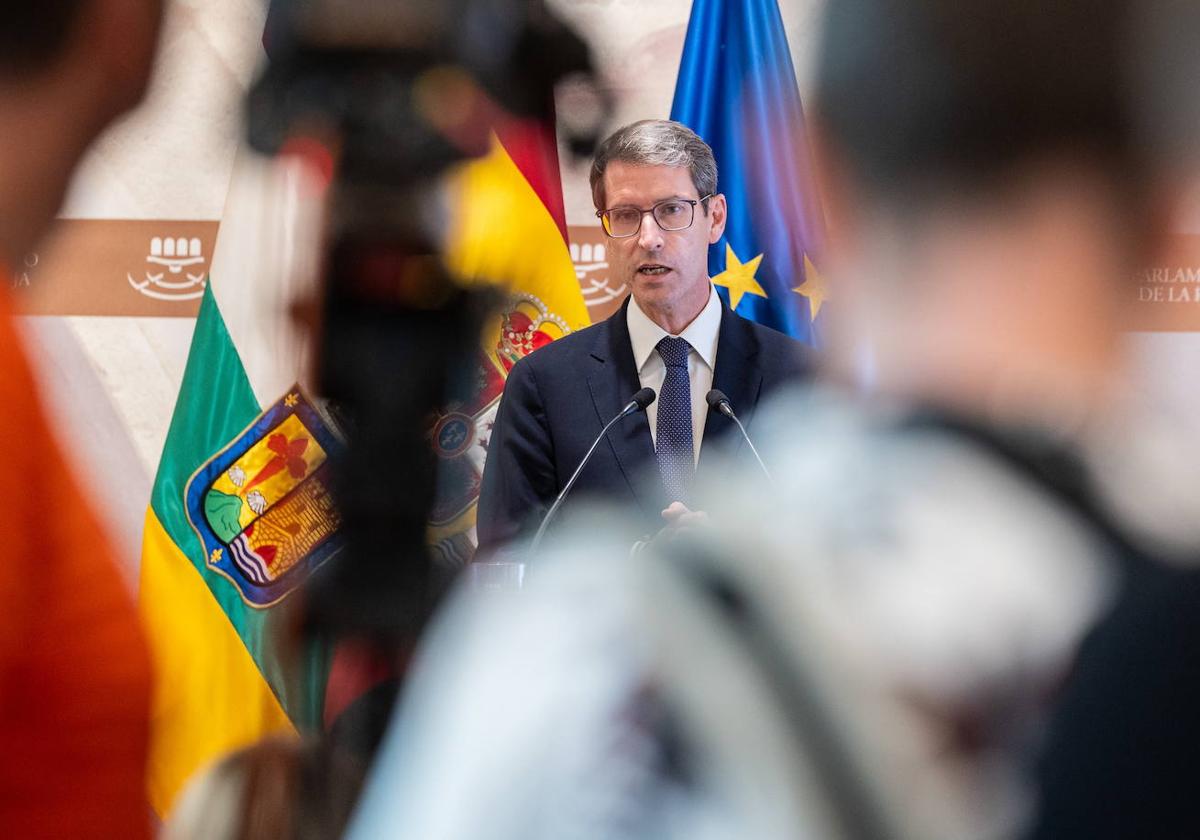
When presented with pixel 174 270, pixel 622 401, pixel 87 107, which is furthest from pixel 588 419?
pixel 87 107

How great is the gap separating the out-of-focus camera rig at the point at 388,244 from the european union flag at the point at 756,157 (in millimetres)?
380

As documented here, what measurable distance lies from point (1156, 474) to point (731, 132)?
6.97 ft

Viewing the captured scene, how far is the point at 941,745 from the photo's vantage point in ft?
1.25

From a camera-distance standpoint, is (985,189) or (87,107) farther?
(87,107)

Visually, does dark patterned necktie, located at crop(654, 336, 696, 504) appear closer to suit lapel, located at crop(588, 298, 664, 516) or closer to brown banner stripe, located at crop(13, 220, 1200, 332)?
suit lapel, located at crop(588, 298, 664, 516)

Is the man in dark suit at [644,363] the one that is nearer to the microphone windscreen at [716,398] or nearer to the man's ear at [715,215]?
the man's ear at [715,215]

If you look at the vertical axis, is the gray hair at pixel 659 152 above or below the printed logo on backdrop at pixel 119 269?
above

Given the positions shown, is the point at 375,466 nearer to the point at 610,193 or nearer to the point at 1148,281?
the point at 610,193

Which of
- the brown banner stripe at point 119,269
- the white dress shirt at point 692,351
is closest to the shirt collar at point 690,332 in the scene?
the white dress shirt at point 692,351

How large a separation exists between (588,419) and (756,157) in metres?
0.95

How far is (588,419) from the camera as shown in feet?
5.63

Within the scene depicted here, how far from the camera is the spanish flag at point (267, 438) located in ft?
8.14

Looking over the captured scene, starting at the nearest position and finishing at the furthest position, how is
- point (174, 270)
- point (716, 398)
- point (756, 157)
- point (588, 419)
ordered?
point (716, 398) < point (588, 419) < point (756, 157) < point (174, 270)

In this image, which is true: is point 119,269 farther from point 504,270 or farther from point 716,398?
point 716,398
